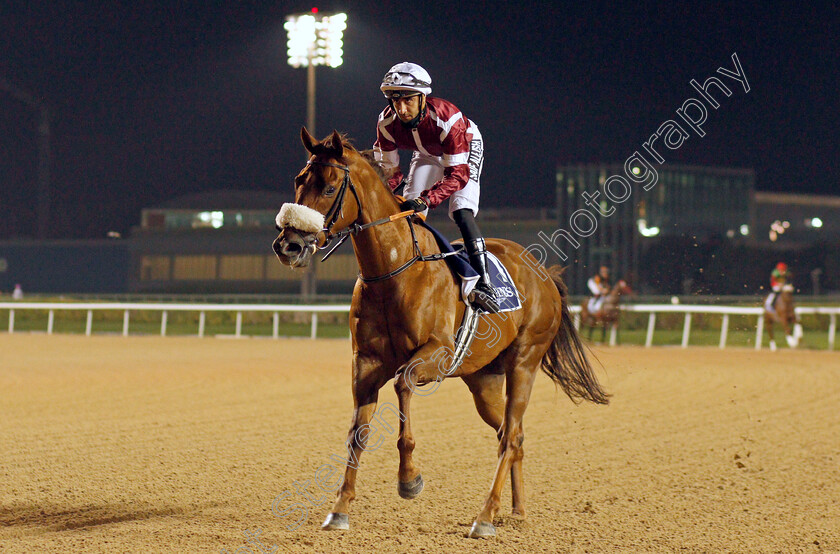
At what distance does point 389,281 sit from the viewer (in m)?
3.69

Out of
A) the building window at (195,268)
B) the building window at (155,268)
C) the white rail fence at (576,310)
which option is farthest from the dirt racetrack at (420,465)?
the building window at (155,268)

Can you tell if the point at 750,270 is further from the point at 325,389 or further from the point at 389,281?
the point at 389,281

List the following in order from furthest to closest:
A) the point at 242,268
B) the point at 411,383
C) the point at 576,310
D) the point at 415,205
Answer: the point at 242,268
the point at 576,310
the point at 415,205
the point at 411,383

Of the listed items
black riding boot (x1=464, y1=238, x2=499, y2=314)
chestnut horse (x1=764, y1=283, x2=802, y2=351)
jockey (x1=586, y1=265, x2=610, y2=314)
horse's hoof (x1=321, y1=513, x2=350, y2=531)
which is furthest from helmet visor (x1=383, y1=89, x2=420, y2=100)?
chestnut horse (x1=764, y1=283, x2=802, y2=351)

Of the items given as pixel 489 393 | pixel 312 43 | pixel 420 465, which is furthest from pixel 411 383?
pixel 312 43

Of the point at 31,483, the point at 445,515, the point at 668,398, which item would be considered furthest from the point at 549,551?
the point at 668,398

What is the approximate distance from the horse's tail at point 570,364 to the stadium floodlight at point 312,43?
48.3ft

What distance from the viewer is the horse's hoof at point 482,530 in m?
3.59

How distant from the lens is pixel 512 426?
4.09m

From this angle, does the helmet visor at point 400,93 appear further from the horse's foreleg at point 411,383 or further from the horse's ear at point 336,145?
the horse's foreleg at point 411,383

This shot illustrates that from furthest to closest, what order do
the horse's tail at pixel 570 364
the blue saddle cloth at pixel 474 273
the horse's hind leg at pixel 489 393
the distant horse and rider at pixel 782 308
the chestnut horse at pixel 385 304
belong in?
the distant horse and rider at pixel 782 308 < the horse's tail at pixel 570 364 < the horse's hind leg at pixel 489 393 < the blue saddle cloth at pixel 474 273 < the chestnut horse at pixel 385 304

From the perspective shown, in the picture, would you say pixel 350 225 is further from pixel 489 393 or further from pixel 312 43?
pixel 312 43

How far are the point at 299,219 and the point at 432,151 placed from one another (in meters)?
1.02

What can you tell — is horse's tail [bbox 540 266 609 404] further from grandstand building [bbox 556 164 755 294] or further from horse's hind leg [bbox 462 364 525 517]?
grandstand building [bbox 556 164 755 294]
